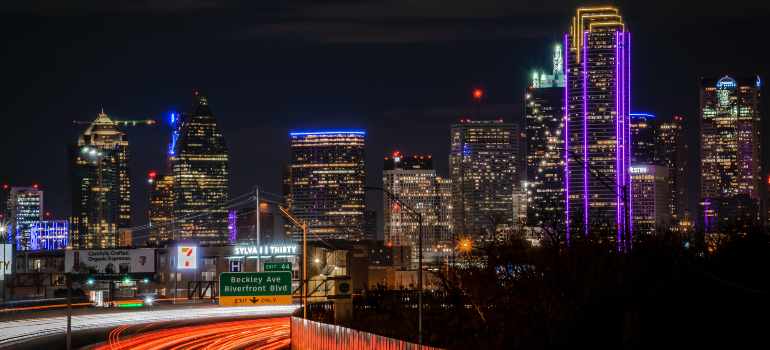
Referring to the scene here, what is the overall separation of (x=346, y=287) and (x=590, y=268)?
46.4ft

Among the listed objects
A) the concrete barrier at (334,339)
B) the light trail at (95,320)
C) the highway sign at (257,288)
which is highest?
the highway sign at (257,288)

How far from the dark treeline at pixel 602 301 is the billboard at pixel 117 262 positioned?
165 feet

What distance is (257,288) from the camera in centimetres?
4981

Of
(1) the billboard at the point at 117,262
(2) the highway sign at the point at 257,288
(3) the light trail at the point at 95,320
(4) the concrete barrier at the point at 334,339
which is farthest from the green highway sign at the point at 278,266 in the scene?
(1) the billboard at the point at 117,262

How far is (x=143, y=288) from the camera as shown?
4835 inches

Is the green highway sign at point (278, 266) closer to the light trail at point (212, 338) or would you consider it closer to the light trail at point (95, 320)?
the light trail at point (212, 338)

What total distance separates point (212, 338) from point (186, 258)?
50.1 meters

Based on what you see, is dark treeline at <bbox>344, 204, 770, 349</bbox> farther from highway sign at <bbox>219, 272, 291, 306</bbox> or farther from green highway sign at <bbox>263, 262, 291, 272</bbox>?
green highway sign at <bbox>263, 262, 291, 272</bbox>

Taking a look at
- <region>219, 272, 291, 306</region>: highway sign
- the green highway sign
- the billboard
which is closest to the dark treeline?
<region>219, 272, 291, 306</region>: highway sign

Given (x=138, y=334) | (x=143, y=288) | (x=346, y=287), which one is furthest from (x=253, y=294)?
(x=143, y=288)

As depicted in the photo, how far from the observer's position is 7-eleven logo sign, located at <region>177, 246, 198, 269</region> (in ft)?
325

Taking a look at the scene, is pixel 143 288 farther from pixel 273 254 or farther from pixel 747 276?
pixel 747 276

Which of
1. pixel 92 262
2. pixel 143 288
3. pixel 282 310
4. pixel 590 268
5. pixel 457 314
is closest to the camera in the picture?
pixel 590 268

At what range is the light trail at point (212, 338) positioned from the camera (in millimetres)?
47072
